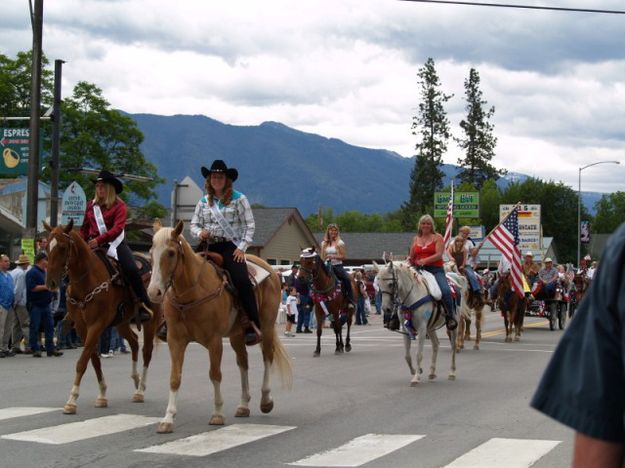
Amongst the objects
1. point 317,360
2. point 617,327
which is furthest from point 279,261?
point 617,327

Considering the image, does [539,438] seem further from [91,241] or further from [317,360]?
[317,360]

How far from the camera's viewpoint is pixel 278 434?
1025 cm

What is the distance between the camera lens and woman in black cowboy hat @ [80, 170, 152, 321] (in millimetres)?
12641

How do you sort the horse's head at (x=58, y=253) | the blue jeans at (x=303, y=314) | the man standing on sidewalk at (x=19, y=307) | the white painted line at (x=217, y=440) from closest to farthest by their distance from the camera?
the white painted line at (x=217, y=440), the horse's head at (x=58, y=253), the man standing on sidewalk at (x=19, y=307), the blue jeans at (x=303, y=314)

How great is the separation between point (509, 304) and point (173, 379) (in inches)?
709

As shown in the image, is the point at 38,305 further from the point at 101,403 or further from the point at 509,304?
the point at 509,304

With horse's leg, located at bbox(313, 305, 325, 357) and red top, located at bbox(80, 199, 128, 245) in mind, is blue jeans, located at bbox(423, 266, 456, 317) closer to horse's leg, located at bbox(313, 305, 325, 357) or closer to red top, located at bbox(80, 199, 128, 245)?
horse's leg, located at bbox(313, 305, 325, 357)

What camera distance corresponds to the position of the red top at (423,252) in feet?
53.2

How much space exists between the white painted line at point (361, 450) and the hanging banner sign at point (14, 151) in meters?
19.4

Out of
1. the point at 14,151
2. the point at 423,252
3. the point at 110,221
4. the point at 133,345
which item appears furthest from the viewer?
Result: the point at 14,151

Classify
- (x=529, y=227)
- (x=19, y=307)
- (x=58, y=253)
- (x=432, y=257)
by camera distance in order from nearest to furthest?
(x=58, y=253) → (x=432, y=257) → (x=19, y=307) → (x=529, y=227)

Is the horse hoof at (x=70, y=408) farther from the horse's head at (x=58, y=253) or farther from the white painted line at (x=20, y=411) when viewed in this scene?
the horse's head at (x=58, y=253)

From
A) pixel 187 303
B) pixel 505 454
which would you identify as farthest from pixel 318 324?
pixel 505 454

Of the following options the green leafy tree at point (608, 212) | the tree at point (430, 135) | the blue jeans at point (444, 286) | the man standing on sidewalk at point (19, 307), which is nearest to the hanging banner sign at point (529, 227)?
the tree at point (430, 135)
